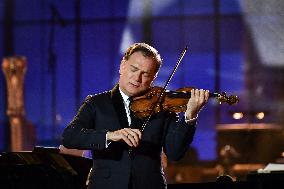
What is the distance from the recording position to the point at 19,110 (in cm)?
623

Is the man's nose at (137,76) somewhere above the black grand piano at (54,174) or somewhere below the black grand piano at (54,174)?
above

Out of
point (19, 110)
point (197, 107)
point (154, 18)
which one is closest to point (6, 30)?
point (154, 18)

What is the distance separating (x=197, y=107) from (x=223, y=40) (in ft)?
17.9

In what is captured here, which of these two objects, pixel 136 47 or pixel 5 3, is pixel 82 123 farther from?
pixel 5 3

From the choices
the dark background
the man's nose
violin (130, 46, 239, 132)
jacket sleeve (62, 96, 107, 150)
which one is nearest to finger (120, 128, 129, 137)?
jacket sleeve (62, 96, 107, 150)

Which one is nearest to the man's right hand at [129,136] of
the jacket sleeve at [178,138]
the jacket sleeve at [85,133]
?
the jacket sleeve at [85,133]

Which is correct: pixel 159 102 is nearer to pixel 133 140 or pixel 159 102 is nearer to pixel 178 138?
pixel 178 138

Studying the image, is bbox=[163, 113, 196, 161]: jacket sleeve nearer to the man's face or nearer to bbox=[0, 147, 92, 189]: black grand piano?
the man's face

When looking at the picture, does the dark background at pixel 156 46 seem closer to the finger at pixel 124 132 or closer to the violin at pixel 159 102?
the violin at pixel 159 102

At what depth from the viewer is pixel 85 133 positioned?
2699mm

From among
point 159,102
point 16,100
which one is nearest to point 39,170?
point 159,102

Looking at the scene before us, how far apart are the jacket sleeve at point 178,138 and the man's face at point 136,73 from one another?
24cm

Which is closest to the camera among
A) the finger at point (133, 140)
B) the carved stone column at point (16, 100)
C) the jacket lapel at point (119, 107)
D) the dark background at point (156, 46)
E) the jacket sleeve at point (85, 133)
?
the finger at point (133, 140)

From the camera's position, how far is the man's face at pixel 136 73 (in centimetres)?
283
